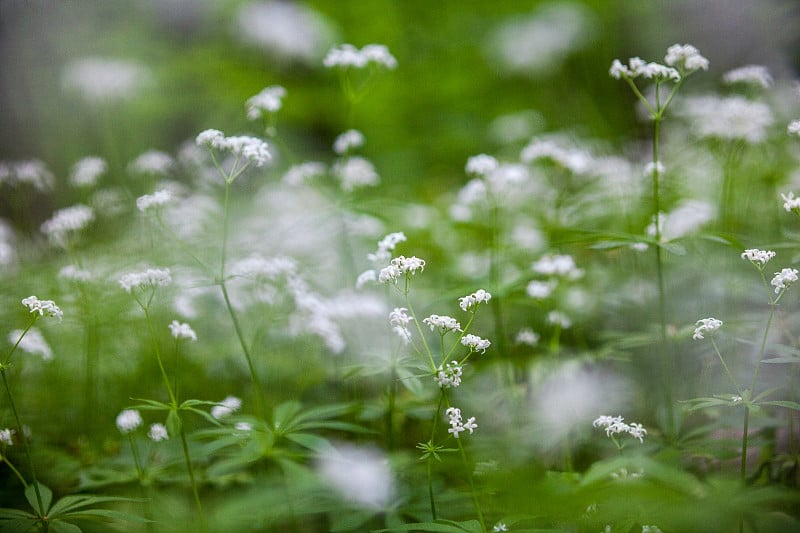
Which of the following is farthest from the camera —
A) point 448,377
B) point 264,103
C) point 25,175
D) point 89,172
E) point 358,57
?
point 25,175

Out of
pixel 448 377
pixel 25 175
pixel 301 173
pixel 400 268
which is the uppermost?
pixel 25 175

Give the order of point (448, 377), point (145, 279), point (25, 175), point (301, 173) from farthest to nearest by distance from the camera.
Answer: point (25, 175), point (301, 173), point (145, 279), point (448, 377)

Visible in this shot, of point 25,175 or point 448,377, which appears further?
point 25,175

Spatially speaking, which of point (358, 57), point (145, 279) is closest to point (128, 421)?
point (145, 279)

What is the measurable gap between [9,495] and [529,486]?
174 cm

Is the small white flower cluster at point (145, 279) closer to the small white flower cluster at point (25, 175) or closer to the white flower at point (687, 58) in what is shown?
→ the small white flower cluster at point (25, 175)

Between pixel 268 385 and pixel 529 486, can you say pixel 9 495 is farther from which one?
pixel 529 486

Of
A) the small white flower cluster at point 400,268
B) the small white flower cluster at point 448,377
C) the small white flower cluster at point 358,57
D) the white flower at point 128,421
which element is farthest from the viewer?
the small white flower cluster at point 358,57

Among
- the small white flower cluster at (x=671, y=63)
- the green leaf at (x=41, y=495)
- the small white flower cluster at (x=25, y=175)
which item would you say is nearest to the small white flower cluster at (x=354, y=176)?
the small white flower cluster at (x=671, y=63)

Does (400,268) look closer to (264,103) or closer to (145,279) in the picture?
(145,279)

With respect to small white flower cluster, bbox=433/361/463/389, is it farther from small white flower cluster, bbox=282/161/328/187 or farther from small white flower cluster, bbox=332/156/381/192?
small white flower cluster, bbox=332/156/381/192

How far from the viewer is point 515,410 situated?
6.87 ft

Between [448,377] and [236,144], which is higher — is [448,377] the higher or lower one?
the lower one

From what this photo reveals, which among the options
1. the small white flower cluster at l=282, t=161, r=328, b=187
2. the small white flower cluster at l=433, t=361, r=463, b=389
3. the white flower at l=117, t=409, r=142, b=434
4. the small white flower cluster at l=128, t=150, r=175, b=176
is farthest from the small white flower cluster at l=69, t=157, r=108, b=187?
the small white flower cluster at l=433, t=361, r=463, b=389
